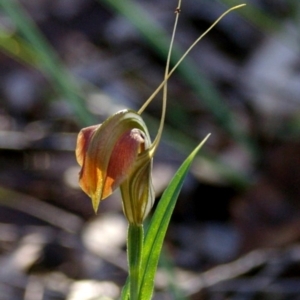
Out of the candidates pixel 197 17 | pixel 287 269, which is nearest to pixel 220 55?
pixel 197 17

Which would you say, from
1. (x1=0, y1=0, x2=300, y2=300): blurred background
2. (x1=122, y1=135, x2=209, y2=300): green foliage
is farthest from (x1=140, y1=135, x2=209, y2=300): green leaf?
(x1=0, y1=0, x2=300, y2=300): blurred background

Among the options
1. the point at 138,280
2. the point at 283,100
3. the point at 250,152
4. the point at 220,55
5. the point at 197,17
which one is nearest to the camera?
the point at 138,280

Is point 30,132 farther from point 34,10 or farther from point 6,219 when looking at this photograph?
point 34,10

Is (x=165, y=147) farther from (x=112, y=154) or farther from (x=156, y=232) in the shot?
(x=112, y=154)

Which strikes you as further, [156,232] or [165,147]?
[165,147]

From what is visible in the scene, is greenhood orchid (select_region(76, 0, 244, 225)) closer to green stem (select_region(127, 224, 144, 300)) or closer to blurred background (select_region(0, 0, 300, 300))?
green stem (select_region(127, 224, 144, 300))

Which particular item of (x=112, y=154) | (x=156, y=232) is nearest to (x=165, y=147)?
(x=156, y=232)
